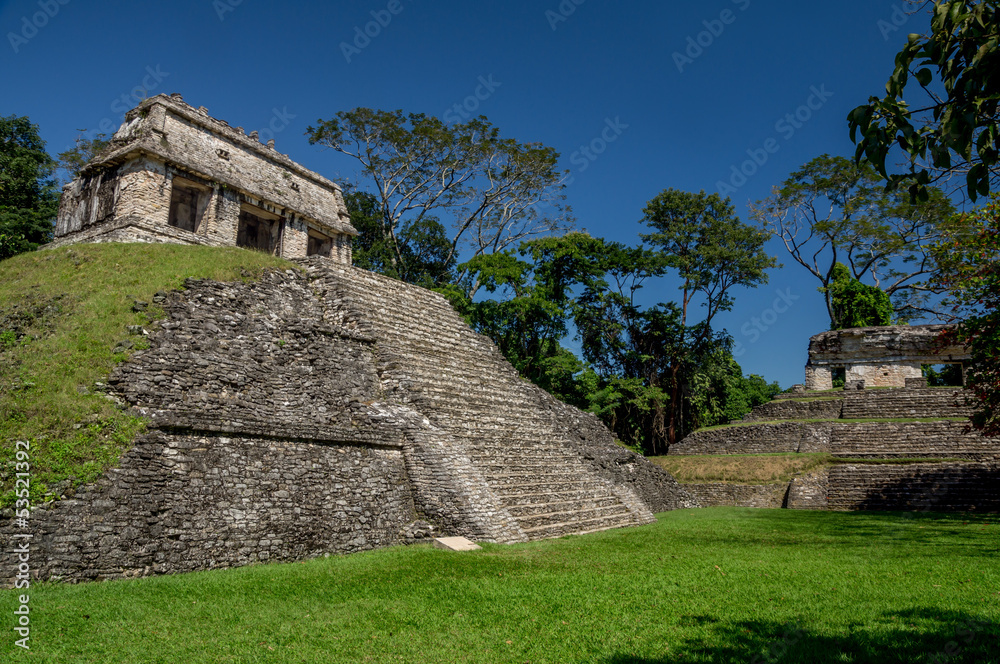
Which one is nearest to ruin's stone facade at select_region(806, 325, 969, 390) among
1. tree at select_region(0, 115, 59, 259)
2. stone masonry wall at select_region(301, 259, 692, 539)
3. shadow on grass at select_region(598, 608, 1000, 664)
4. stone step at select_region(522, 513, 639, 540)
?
stone masonry wall at select_region(301, 259, 692, 539)

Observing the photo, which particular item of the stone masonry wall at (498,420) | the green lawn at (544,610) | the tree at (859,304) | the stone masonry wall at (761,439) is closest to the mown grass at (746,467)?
the stone masonry wall at (761,439)

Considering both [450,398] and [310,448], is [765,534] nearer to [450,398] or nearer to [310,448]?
[450,398]

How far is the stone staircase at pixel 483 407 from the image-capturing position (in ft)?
36.4

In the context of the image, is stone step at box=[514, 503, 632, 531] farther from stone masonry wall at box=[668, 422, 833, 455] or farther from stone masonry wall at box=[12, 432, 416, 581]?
stone masonry wall at box=[668, 422, 833, 455]

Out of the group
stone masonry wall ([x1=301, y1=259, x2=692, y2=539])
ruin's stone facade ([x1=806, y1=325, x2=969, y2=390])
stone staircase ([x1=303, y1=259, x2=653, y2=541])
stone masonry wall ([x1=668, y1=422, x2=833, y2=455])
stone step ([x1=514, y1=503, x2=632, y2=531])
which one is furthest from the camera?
ruin's stone facade ([x1=806, y1=325, x2=969, y2=390])

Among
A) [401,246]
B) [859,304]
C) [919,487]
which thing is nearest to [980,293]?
[919,487]

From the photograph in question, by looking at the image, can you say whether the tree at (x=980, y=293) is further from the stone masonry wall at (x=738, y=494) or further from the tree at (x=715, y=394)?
the tree at (x=715, y=394)

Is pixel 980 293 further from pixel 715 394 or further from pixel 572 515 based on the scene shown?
pixel 715 394

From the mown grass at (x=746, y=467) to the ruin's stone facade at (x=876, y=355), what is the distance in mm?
9204

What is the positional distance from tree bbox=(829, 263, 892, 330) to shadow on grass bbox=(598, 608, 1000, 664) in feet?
87.6

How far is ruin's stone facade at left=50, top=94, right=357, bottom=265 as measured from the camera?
1552 cm

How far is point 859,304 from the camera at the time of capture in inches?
1121

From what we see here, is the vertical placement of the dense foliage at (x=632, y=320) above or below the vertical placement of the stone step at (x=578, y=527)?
above

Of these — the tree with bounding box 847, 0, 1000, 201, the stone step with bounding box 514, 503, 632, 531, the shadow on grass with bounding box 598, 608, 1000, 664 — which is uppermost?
the tree with bounding box 847, 0, 1000, 201
